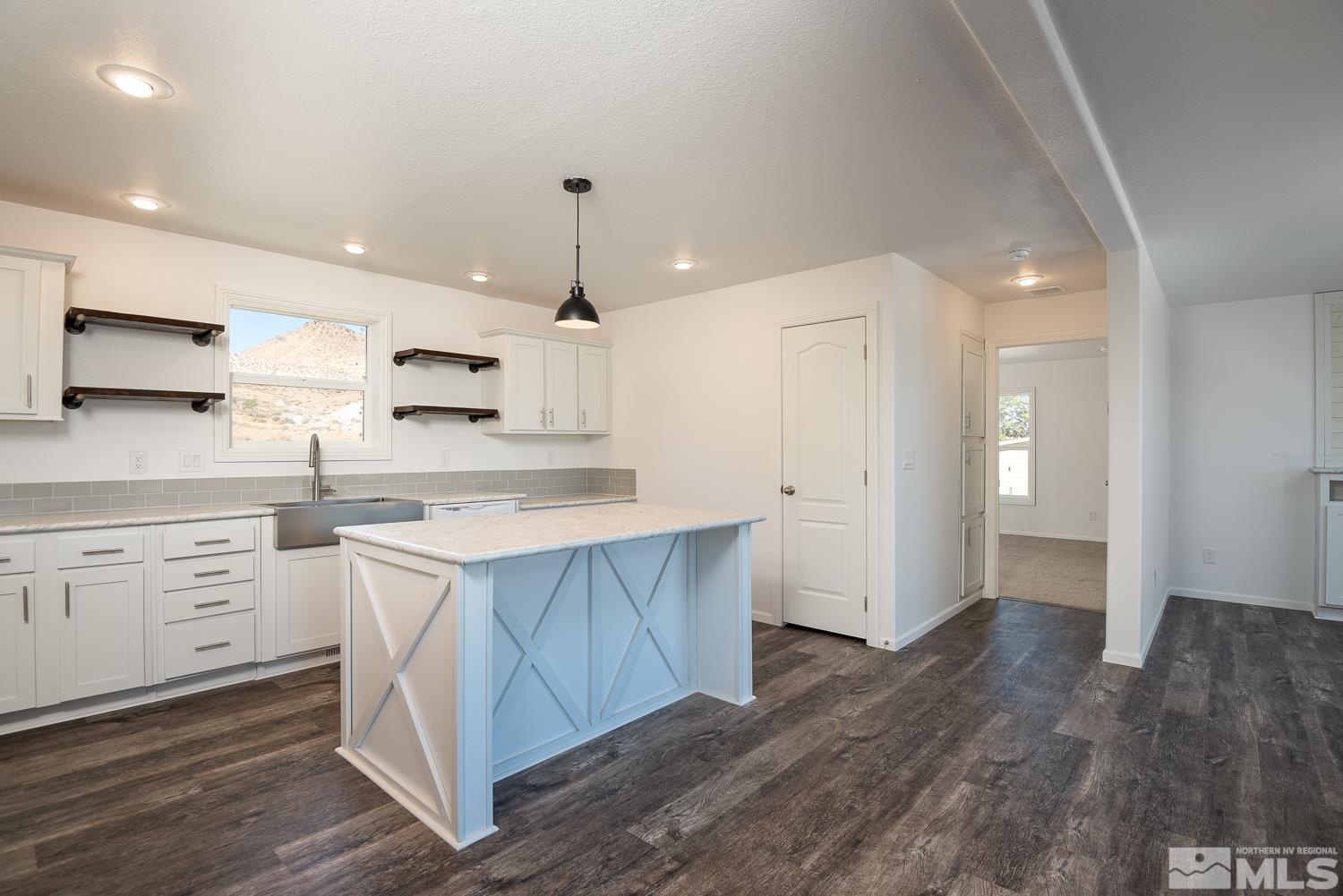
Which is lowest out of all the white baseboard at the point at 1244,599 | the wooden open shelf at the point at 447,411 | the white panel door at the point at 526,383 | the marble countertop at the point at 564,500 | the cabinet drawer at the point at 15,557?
the white baseboard at the point at 1244,599

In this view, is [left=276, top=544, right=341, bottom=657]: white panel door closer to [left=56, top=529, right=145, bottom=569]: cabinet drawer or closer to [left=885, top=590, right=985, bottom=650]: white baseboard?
[left=56, top=529, right=145, bottom=569]: cabinet drawer

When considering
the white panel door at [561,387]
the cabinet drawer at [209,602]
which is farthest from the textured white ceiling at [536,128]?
the cabinet drawer at [209,602]

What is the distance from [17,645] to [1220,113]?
5.04 m

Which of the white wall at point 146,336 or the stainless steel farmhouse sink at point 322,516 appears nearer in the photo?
the white wall at point 146,336

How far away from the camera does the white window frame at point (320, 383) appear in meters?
3.74

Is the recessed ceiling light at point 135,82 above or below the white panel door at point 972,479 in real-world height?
above

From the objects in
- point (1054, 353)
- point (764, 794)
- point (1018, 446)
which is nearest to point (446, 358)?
point (764, 794)

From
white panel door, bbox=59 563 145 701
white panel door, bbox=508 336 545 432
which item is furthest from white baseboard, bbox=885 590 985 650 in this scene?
white panel door, bbox=59 563 145 701

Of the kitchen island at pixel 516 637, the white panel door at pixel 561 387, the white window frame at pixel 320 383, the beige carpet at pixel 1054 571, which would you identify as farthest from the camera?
the beige carpet at pixel 1054 571

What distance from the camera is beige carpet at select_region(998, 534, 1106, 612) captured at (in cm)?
523

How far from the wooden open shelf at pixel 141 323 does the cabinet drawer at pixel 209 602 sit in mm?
1362

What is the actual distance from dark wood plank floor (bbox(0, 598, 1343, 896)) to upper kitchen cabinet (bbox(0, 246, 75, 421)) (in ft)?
4.74

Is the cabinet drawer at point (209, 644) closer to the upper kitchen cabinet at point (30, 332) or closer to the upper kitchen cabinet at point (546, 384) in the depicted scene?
the upper kitchen cabinet at point (30, 332)

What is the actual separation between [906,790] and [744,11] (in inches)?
99.1
